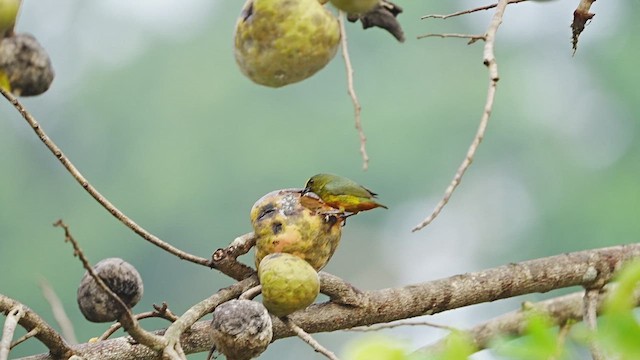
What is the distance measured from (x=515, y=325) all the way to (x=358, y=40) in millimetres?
13248

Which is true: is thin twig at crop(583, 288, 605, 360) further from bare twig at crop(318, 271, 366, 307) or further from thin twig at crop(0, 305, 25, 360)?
thin twig at crop(0, 305, 25, 360)

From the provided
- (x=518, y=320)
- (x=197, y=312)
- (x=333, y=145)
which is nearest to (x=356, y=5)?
(x=197, y=312)

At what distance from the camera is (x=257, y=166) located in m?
12.6

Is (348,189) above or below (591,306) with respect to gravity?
above

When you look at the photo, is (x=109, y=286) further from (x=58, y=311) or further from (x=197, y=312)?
(x=58, y=311)

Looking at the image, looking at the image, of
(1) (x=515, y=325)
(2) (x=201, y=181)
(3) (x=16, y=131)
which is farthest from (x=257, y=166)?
(1) (x=515, y=325)

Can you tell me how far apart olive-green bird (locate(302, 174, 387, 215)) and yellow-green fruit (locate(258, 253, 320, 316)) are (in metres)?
0.07

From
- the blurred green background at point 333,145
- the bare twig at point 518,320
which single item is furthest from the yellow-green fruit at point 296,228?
the blurred green background at point 333,145

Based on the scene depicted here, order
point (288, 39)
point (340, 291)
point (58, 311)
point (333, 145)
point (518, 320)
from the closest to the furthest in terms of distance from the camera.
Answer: point (288, 39), point (340, 291), point (58, 311), point (518, 320), point (333, 145)

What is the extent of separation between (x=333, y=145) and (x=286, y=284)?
1209cm

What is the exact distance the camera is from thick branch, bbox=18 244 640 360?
3.02 feet

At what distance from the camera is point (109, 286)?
0.85 meters

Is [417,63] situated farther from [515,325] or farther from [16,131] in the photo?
[515,325]

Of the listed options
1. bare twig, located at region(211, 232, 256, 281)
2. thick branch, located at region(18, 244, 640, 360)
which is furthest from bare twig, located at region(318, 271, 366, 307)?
bare twig, located at region(211, 232, 256, 281)
